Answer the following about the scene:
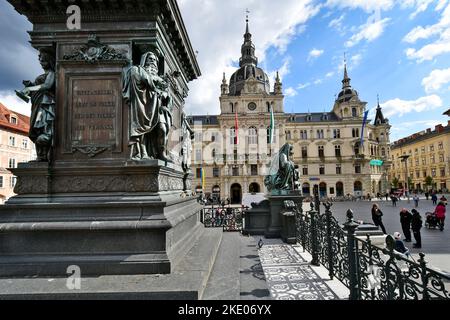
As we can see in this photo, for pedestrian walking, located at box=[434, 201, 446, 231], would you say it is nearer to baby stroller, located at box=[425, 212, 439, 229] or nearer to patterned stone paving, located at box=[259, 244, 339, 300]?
baby stroller, located at box=[425, 212, 439, 229]

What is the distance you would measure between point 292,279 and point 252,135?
41965 millimetres

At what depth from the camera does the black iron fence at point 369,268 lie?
2.31m

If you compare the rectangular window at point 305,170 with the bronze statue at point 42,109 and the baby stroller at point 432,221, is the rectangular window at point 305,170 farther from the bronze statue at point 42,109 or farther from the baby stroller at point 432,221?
the bronze statue at point 42,109

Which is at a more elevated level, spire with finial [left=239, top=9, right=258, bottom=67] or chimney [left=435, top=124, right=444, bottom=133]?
spire with finial [left=239, top=9, right=258, bottom=67]

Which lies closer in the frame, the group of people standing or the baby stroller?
the group of people standing

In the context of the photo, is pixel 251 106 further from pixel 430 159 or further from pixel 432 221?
pixel 430 159

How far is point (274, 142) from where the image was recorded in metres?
45.8

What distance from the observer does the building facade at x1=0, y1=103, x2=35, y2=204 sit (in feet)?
74.7

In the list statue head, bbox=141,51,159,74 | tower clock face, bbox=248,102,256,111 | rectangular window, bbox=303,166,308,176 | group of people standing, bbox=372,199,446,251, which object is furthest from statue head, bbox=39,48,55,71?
rectangular window, bbox=303,166,308,176

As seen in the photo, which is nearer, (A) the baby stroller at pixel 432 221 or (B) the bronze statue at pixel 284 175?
(B) the bronze statue at pixel 284 175

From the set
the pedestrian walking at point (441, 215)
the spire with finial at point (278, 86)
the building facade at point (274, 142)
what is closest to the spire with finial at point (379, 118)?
the building facade at point (274, 142)

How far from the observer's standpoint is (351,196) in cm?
4647

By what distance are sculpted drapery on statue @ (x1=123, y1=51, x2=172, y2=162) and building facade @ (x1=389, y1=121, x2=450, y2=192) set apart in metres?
55.5
